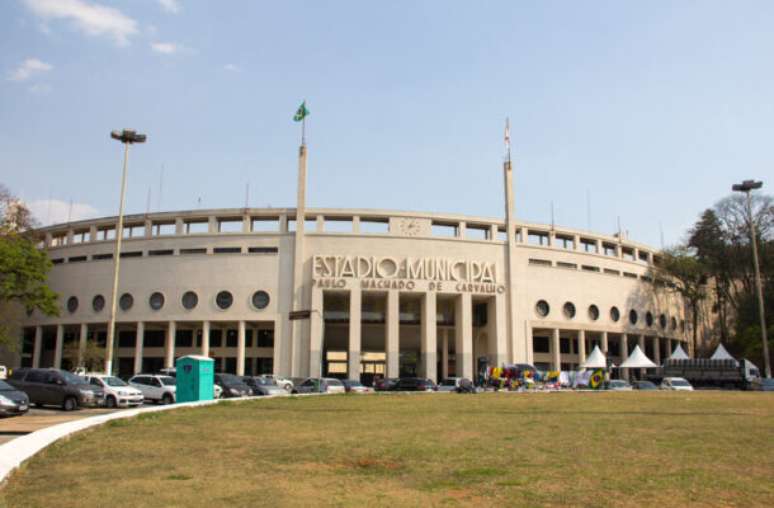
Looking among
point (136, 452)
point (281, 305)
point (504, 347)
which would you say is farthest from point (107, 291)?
point (136, 452)

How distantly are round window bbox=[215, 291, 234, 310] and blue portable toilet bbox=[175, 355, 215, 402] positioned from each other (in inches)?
1238

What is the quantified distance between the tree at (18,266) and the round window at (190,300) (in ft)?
33.5

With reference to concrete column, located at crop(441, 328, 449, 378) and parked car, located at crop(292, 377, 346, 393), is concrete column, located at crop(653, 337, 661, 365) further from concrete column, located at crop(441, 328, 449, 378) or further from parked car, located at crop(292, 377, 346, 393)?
parked car, located at crop(292, 377, 346, 393)

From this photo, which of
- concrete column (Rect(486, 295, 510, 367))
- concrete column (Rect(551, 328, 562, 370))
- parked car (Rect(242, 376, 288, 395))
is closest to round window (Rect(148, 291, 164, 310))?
parked car (Rect(242, 376, 288, 395))

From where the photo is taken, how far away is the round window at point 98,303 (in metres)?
61.6

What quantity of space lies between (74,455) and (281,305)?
47.6 metres

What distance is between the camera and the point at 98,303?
61938 mm

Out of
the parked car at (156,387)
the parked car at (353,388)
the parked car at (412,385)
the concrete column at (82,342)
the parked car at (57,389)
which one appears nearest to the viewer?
the parked car at (57,389)

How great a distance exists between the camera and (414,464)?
10742 mm

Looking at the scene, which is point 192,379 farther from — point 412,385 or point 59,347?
point 59,347

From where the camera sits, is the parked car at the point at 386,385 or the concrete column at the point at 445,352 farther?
the concrete column at the point at 445,352

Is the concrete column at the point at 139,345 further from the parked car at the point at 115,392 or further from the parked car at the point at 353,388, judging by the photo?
the parked car at the point at 115,392

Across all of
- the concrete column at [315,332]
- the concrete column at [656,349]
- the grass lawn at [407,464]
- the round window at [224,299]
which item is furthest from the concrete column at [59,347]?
the concrete column at [656,349]

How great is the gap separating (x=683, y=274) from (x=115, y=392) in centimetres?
6171
